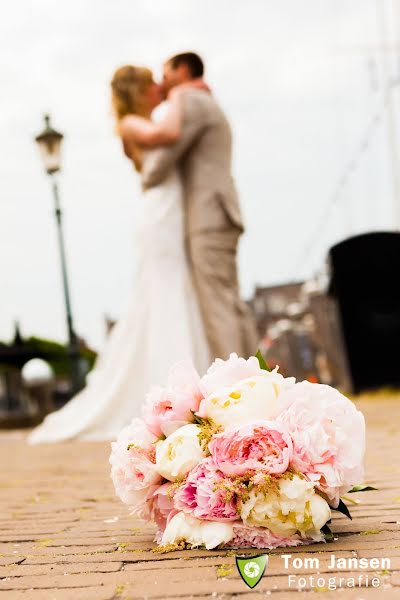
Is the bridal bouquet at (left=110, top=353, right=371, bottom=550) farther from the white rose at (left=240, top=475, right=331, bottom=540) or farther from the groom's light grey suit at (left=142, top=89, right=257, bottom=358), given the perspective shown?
the groom's light grey suit at (left=142, top=89, right=257, bottom=358)

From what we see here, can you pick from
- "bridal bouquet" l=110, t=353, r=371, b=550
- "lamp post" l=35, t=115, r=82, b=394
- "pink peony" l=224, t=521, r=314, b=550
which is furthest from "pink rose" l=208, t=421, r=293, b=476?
"lamp post" l=35, t=115, r=82, b=394

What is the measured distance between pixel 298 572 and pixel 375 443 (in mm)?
3357

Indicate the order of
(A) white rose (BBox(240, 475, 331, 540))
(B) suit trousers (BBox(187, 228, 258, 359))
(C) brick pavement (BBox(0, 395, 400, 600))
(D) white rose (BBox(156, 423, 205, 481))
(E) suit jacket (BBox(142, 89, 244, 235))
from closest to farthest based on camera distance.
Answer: (C) brick pavement (BBox(0, 395, 400, 600)) → (A) white rose (BBox(240, 475, 331, 540)) → (D) white rose (BBox(156, 423, 205, 481)) → (E) suit jacket (BBox(142, 89, 244, 235)) → (B) suit trousers (BBox(187, 228, 258, 359))

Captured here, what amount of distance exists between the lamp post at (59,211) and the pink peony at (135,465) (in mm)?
10269

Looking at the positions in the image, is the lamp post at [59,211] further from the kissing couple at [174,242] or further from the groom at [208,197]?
the groom at [208,197]

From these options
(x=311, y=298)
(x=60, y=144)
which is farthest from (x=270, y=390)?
(x=311, y=298)

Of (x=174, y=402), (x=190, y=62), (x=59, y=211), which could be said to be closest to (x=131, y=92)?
(x=190, y=62)

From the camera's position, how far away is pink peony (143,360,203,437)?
8.46ft

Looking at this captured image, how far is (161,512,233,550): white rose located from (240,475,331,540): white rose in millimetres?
70

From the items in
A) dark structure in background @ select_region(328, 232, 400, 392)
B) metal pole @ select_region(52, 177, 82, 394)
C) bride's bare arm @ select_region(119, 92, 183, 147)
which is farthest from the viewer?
metal pole @ select_region(52, 177, 82, 394)

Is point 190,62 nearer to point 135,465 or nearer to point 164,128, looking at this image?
point 164,128

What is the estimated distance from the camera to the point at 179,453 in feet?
8.04

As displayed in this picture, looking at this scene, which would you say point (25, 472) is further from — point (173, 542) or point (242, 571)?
point (242, 571)

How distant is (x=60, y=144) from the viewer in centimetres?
1315
